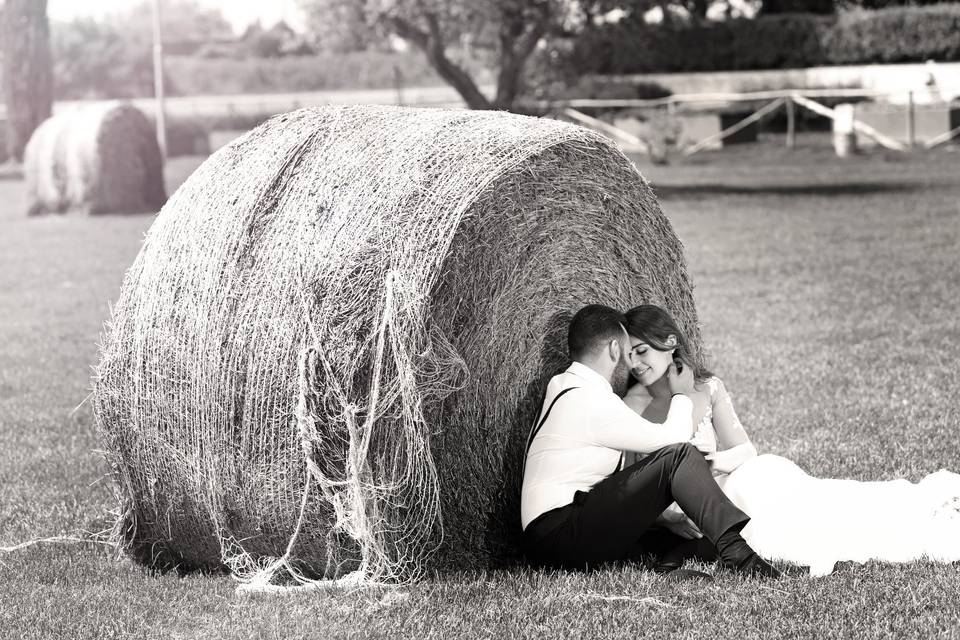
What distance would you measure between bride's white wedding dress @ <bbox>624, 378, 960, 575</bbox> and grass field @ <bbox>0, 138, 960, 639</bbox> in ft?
0.47

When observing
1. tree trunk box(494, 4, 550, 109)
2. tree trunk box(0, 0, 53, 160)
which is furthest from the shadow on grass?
tree trunk box(0, 0, 53, 160)

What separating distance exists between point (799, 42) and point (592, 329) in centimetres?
3204

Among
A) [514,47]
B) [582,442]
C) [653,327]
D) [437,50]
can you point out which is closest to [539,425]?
[582,442]

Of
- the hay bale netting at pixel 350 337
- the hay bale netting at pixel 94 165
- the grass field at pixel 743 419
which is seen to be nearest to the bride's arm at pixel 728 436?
the hay bale netting at pixel 350 337

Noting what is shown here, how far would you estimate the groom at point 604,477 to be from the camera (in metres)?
5.23

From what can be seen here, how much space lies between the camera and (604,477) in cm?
553

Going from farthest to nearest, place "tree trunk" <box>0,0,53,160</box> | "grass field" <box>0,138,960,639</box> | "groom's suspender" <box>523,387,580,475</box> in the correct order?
"tree trunk" <box>0,0,53,160</box>, "groom's suspender" <box>523,387,580,475</box>, "grass field" <box>0,138,960,639</box>

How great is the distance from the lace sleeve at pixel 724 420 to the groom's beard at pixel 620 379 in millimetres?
403

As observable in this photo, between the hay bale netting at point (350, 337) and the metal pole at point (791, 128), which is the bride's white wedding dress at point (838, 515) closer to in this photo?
the hay bale netting at point (350, 337)

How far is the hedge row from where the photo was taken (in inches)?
1357

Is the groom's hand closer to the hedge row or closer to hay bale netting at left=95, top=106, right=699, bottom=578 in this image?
hay bale netting at left=95, top=106, right=699, bottom=578

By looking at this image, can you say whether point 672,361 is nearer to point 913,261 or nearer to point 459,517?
point 459,517

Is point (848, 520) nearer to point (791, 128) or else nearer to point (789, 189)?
point (789, 189)

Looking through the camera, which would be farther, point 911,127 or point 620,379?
point 911,127
